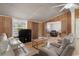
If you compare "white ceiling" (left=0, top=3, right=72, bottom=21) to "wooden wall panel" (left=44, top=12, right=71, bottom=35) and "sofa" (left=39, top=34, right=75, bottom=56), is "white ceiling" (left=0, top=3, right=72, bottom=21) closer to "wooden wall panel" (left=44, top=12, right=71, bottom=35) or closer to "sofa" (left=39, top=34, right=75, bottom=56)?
"wooden wall panel" (left=44, top=12, right=71, bottom=35)

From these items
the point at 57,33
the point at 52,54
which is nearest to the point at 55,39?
the point at 57,33

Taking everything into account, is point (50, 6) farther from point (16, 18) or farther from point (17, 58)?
point (17, 58)

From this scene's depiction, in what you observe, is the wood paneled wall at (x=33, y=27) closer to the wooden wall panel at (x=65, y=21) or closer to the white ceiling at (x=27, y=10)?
the white ceiling at (x=27, y=10)

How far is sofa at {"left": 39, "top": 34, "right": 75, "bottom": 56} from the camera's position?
69.0 inches

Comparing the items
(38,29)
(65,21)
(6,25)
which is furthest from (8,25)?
(65,21)

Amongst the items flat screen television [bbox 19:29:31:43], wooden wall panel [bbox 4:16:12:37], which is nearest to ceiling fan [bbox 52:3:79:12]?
flat screen television [bbox 19:29:31:43]

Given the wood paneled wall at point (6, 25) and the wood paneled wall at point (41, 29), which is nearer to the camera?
the wood paneled wall at point (6, 25)

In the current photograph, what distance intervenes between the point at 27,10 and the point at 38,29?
1.14 feet

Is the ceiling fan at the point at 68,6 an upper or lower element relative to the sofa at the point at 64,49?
upper

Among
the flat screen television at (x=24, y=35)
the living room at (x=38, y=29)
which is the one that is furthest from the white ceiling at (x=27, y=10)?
the flat screen television at (x=24, y=35)

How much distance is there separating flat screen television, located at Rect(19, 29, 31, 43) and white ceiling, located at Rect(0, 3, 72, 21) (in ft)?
0.68

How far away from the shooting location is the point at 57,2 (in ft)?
5.76

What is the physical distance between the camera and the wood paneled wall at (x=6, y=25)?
5.61 feet

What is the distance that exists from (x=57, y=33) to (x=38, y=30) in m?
0.31
